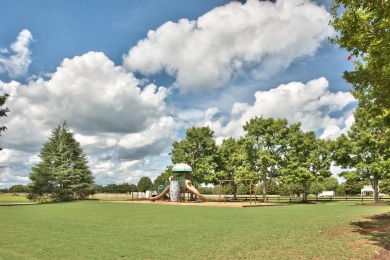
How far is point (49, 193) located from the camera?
5509 centimetres

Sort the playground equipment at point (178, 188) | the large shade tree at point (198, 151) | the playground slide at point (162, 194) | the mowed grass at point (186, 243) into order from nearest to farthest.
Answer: the mowed grass at point (186, 243) < the playground equipment at point (178, 188) < the playground slide at point (162, 194) < the large shade tree at point (198, 151)

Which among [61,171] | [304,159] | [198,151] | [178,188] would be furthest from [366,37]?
[61,171]

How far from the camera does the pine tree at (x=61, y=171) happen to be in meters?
53.8

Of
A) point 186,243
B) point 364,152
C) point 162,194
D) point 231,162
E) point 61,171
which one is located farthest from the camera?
point 231,162

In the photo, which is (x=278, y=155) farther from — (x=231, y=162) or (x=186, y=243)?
(x=186, y=243)

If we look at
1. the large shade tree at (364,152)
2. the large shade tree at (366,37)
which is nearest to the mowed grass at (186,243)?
the large shade tree at (366,37)

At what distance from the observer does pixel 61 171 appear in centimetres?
5603

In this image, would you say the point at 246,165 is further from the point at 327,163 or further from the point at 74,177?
the point at 74,177

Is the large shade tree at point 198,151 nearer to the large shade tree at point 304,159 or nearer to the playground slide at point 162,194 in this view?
the playground slide at point 162,194

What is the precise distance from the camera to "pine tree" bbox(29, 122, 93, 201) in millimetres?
53781

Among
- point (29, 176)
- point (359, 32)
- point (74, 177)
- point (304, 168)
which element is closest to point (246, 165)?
point (304, 168)

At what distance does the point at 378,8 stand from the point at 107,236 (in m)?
12.5

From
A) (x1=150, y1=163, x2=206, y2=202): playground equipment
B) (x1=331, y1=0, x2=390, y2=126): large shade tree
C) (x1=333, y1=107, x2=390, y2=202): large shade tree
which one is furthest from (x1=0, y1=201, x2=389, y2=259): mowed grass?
(x1=150, y1=163, x2=206, y2=202): playground equipment

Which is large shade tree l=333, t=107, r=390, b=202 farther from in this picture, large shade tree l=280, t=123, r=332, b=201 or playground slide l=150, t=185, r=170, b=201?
playground slide l=150, t=185, r=170, b=201
